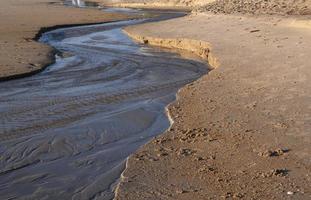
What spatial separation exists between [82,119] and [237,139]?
3551mm

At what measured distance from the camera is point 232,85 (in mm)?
12000

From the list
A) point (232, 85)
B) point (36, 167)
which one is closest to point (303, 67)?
point (232, 85)

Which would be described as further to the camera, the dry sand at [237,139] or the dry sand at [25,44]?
the dry sand at [25,44]

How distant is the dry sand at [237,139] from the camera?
21.7 feet

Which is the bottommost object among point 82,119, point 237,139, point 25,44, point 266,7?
point 266,7

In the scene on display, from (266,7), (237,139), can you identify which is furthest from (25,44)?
(237,139)

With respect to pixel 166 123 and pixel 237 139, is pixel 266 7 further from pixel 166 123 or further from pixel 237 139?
pixel 237 139

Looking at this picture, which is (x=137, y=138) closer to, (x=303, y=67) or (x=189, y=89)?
(x=189, y=89)

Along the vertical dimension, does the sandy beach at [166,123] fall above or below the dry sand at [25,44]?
above

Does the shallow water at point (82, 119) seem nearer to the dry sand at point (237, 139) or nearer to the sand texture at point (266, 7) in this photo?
the dry sand at point (237, 139)

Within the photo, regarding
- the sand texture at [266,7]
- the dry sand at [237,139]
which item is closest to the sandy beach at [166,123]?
the dry sand at [237,139]

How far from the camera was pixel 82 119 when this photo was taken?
10531 mm

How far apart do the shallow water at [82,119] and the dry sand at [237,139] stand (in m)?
0.52

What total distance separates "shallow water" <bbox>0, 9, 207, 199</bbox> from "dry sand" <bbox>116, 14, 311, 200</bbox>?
1.71ft
